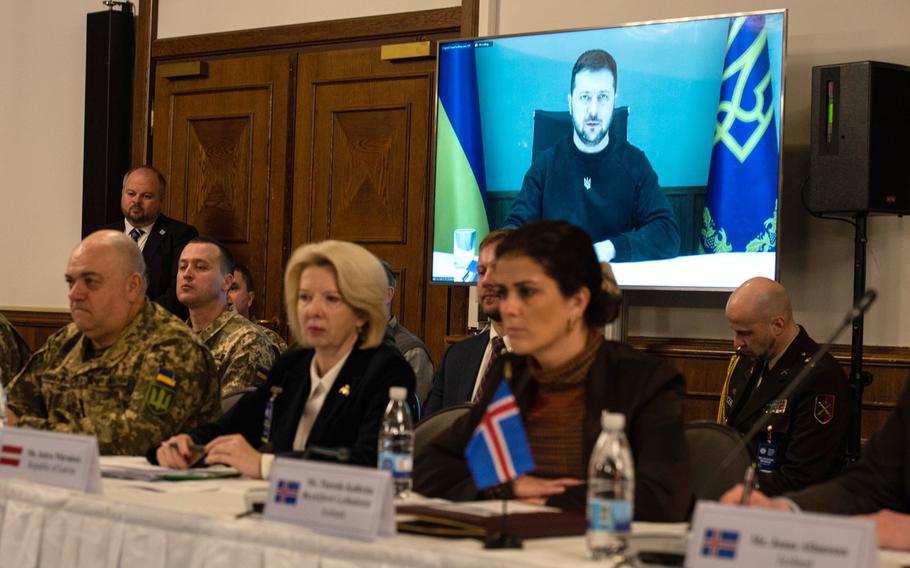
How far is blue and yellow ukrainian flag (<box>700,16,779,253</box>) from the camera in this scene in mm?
5246

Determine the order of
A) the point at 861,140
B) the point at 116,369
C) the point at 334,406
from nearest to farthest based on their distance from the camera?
the point at 334,406, the point at 116,369, the point at 861,140

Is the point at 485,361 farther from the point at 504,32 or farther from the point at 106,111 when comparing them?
the point at 106,111

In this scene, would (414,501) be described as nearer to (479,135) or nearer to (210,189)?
(479,135)

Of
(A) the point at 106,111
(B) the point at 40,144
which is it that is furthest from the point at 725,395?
(B) the point at 40,144

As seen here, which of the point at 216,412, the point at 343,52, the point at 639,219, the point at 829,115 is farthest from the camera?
the point at 343,52

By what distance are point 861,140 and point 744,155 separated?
0.61m

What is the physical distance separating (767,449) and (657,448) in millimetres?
1887

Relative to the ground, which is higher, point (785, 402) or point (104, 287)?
point (104, 287)

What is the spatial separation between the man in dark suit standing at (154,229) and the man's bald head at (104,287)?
3264 mm

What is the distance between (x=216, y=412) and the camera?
11.1 feet

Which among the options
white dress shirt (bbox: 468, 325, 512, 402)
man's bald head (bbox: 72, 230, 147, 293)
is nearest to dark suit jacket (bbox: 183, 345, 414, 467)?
man's bald head (bbox: 72, 230, 147, 293)

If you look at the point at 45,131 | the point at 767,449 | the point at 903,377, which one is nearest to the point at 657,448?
the point at 767,449

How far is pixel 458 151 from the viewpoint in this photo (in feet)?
20.0

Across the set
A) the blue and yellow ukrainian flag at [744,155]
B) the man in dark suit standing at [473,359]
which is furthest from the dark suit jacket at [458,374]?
the blue and yellow ukrainian flag at [744,155]
